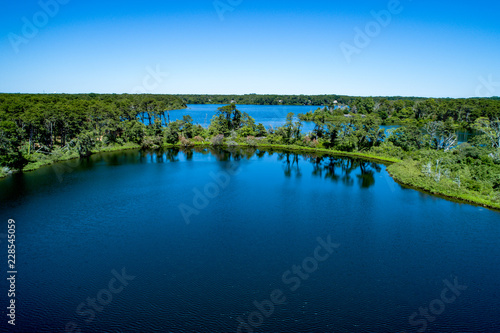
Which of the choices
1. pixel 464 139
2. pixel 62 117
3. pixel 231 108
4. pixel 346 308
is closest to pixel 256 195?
pixel 346 308

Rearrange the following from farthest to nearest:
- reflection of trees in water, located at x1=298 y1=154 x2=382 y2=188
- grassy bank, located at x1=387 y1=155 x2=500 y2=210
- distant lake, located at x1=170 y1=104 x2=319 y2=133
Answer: distant lake, located at x1=170 y1=104 x2=319 y2=133 → reflection of trees in water, located at x1=298 y1=154 x2=382 y2=188 → grassy bank, located at x1=387 y1=155 x2=500 y2=210

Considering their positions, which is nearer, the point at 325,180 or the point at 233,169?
the point at 325,180

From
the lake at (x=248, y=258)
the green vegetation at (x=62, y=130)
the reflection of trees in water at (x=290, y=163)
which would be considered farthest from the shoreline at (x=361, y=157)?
the reflection of trees in water at (x=290, y=163)

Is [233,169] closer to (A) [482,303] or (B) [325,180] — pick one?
(B) [325,180]

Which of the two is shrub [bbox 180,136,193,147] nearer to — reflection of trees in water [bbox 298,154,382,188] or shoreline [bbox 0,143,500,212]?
shoreline [bbox 0,143,500,212]

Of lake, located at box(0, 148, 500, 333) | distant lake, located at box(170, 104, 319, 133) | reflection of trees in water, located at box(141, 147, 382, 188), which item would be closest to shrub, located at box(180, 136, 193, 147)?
reflection of trees in water, located at box(141, 147, 382, 188)

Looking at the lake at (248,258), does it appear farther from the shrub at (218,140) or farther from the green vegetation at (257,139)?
the shrub at (218,140)
